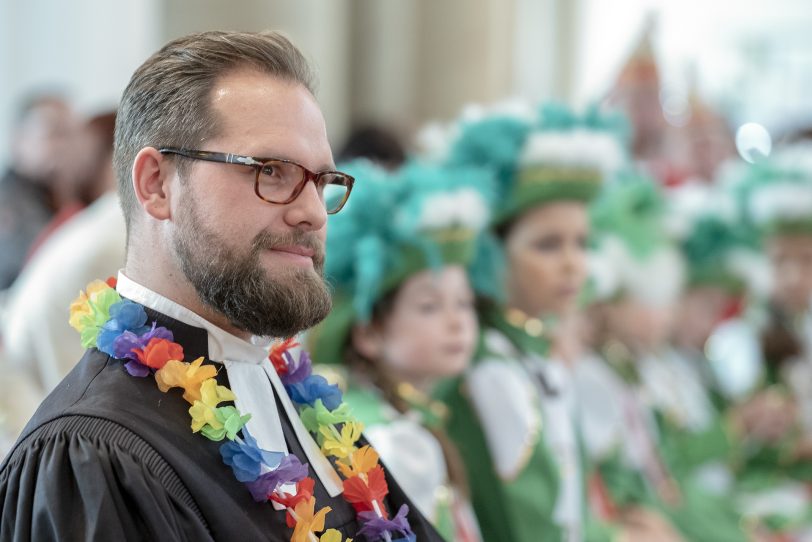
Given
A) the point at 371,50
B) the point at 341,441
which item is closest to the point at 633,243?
the point at 341,441

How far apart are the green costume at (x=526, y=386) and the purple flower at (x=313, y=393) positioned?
48.5 inches

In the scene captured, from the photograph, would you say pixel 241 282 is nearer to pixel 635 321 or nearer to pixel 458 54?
pixel 635 321

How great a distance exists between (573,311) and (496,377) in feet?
2.25

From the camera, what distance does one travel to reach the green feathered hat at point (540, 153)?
342 centimetres

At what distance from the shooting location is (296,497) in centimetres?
173

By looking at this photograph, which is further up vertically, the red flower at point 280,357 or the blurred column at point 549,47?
the red flower at point 280,357

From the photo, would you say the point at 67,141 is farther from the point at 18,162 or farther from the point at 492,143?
the point at 492,143

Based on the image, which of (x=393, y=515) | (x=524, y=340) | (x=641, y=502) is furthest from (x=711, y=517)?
(x=393, y=515)

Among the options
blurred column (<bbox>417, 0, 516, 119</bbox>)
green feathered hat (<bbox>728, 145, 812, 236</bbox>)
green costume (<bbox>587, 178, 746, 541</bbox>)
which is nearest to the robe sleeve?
green costume (<bbox>587, 178, 746, 541</bbox>)

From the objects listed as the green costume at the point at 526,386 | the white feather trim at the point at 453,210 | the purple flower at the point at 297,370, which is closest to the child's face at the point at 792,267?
the green costume at the point at 526,386

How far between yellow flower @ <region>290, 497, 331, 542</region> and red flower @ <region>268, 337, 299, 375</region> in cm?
34

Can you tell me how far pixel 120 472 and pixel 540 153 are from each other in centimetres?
212

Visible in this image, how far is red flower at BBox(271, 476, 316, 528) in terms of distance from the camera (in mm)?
1714

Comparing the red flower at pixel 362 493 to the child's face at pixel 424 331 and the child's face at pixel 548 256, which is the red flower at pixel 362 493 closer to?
the child's face at pixel 424 331
